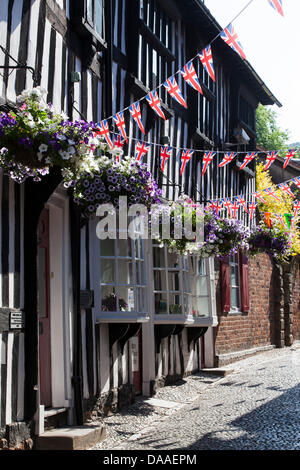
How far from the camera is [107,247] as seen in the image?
26.2 feet

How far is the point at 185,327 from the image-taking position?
10.9 meters

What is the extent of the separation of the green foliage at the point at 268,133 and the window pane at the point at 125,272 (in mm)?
26572

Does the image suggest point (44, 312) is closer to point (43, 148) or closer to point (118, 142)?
point (118, 142)

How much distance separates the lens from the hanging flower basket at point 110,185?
6062 mm

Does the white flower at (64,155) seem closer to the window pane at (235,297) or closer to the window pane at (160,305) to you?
the window pane at (160,305)

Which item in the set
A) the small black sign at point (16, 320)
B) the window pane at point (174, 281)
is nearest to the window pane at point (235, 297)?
the window pane at point (174, 281)

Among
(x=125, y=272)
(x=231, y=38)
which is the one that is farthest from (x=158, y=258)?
(x=231, y=38)

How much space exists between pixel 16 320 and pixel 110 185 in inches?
60.0

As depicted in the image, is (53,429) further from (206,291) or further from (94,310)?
(206,291)

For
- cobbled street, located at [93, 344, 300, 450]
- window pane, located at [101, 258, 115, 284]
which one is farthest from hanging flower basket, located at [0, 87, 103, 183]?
window pane, located at [101, 258, 115, 284]

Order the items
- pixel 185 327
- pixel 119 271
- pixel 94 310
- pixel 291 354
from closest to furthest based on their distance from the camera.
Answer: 1. pixel 94 310
2. pixel 119 271
3. pixel 185 327
4. pixel 291 354

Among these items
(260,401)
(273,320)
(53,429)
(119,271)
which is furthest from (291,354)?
(53,429)

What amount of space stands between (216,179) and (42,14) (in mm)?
6981

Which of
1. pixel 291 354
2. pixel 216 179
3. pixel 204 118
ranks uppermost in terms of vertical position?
pixel 204 118
